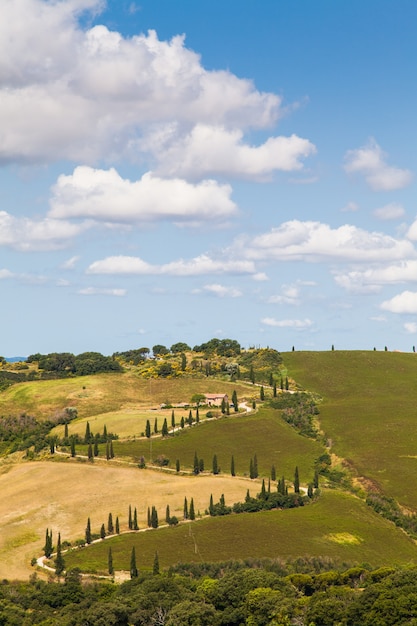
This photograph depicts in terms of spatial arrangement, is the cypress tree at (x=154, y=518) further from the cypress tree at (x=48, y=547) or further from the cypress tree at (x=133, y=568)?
the cypress tree at (x=133, y=568)

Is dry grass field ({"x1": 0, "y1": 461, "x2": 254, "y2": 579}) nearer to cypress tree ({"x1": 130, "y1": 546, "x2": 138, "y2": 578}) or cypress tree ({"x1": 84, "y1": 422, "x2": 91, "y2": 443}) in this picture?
cypress tree ({"x1": 84, "y1": 422, "x2": 91, "y2": 443})

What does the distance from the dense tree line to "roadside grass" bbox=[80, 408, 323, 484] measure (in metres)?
60.9

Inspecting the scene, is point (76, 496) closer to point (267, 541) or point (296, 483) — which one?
point (296, 483)

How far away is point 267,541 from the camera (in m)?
127

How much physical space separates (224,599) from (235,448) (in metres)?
87.0

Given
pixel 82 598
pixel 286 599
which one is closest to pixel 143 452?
pixel 82 598

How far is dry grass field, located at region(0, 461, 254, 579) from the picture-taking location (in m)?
137

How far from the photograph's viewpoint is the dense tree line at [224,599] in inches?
3462

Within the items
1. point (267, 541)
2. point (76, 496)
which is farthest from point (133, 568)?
point (76, 496)

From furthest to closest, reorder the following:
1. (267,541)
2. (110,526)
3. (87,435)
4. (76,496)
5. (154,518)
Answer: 1. (87,435)
2. (76,496)
3. (154,518)
4. (110,526)
5. (267,541)

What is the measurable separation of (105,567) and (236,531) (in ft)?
79.1

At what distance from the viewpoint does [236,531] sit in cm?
13175

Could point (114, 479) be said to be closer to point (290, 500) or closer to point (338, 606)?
point (290, 500)

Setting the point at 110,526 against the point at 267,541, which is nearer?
the point at 267,541
